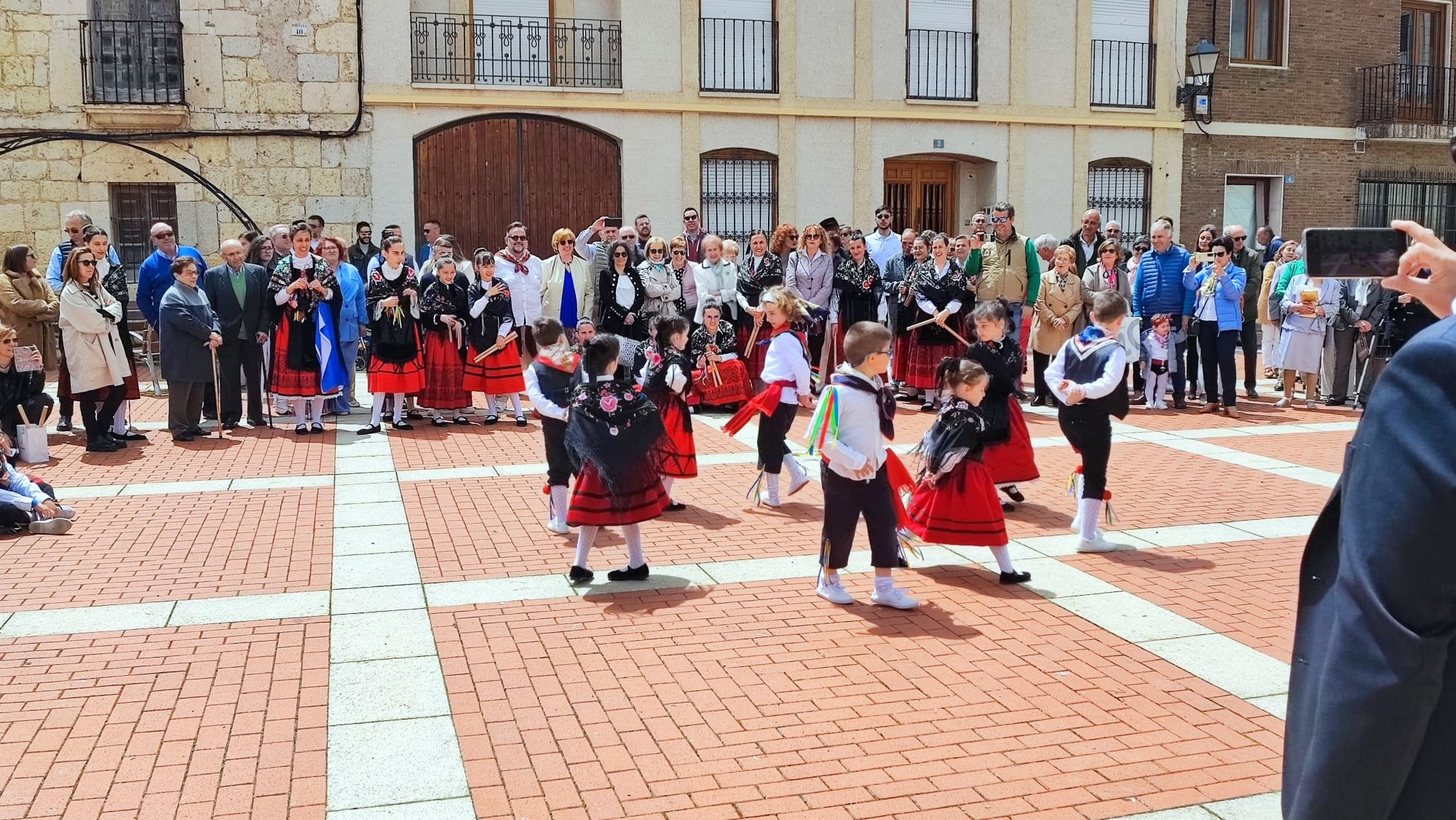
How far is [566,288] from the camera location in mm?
13312

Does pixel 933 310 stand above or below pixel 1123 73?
below

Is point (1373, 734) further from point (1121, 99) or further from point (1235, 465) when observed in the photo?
point (1121, 99)

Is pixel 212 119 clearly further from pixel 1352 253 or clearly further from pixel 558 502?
pixel 1352 253

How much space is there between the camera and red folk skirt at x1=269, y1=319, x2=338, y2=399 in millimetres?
11938

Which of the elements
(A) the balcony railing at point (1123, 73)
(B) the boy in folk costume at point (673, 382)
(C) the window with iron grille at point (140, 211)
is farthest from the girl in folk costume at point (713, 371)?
(A) the balcony railing at point (1123, 73)

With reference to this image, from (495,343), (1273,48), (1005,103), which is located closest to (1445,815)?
(495,343)

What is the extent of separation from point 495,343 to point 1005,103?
1200 cm

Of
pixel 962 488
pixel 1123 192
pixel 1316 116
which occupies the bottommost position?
pixel 962 488

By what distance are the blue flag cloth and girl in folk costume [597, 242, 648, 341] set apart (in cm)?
263

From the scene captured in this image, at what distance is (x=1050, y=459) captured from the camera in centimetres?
1041

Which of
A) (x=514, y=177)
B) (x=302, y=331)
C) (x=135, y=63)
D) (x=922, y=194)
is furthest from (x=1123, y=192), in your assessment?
(x=135, y=63)

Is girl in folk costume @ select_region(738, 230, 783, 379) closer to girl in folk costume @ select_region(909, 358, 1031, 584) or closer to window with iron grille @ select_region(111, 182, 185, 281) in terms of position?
girl in folk costume @ select_region(909, 358, 1031, 584)

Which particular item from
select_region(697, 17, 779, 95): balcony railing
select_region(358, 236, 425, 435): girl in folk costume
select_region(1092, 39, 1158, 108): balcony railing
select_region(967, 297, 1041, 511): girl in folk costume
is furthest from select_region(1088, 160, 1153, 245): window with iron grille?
select_region(967, 297, 1041, 511): girl in folk costume

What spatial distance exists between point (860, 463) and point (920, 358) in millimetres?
7453
